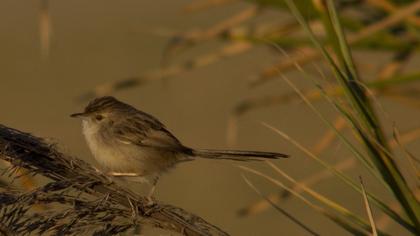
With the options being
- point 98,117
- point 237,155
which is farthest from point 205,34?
point 237,155

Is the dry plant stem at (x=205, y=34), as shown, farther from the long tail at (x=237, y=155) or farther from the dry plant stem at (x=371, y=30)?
the long tail at (x=237, y=155)

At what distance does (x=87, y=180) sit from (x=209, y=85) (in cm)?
1987

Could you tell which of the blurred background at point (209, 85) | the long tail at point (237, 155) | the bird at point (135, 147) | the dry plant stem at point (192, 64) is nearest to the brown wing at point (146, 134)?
the bird at point (135, 147)

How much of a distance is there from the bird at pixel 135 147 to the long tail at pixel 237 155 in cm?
2

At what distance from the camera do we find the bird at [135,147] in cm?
515

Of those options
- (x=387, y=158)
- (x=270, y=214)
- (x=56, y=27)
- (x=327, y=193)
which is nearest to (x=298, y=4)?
(x=387, y=158)

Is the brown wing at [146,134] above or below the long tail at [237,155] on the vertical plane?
above

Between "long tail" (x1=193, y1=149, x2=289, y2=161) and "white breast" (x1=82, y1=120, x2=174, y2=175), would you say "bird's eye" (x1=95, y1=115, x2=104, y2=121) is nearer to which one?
A: "white breast" (x1=82, y1=120, x2=174, y2=175)

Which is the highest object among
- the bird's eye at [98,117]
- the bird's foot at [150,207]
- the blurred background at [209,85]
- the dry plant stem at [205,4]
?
the blurred background at [209,85]

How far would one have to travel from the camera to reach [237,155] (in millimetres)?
4445

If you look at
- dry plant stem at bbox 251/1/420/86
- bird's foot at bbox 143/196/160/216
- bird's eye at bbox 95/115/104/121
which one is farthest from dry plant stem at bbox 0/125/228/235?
bird's eye at bbox 95/115/104/121

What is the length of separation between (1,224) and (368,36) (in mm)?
2870

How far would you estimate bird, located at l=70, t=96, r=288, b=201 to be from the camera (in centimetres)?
515

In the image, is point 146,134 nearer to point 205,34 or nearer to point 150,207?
point 205,34
